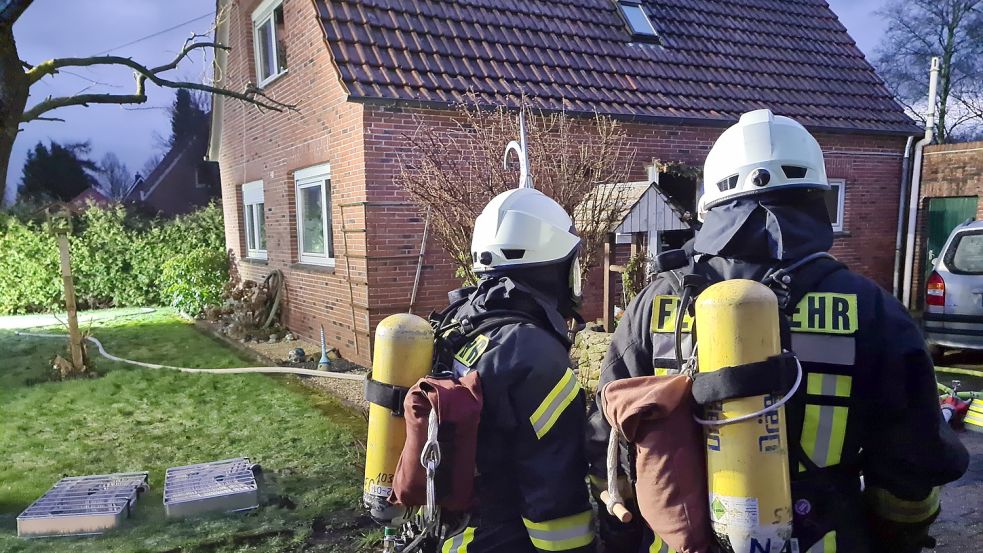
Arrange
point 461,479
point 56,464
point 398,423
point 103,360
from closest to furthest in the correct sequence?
point 461,479
point 398,423
point 56,464
point 103,360

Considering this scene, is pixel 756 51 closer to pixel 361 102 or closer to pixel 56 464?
pixel 361 102

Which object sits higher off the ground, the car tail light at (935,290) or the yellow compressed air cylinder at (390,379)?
the yellow compressed air cylinder at (390,379)

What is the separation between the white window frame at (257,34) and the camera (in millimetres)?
9242

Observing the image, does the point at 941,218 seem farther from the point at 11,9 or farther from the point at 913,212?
the point at 11,9

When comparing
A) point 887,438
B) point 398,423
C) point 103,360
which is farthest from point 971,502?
point 103,360

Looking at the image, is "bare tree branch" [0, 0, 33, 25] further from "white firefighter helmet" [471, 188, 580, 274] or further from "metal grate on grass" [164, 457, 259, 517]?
"white firefighter helmet" [471, 188, 580, 274]

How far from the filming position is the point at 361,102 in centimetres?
656

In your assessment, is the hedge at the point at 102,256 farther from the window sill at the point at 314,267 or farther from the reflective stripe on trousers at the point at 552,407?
the reflective stripe on trousers at the point at 552,407

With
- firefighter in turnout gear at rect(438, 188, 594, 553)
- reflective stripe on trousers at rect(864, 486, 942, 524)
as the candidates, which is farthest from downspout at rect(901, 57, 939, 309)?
firefighter in turnout gear at rect(438, 188, 594, 553)

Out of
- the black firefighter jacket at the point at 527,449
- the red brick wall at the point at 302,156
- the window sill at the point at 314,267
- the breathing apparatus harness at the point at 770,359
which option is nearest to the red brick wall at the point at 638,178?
the red brick wall at the point at 302,156

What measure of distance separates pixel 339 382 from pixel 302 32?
4.50 metres

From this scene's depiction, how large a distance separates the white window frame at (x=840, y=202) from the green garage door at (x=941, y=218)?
190cm

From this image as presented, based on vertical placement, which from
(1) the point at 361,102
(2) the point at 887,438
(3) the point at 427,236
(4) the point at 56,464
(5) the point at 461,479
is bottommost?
(4) the point at 56,464

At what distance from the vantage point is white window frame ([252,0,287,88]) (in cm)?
924
